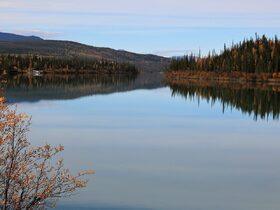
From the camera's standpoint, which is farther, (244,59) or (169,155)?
(244,59)

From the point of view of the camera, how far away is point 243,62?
4545 inches

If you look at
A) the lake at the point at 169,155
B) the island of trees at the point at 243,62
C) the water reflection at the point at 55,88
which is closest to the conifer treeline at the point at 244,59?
the island of trees at the point at 243,62

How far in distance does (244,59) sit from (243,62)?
0.86 metres

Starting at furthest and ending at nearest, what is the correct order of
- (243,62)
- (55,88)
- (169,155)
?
(243,62) < (55,88) < (169,155)

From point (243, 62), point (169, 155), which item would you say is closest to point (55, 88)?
point (243, 62)

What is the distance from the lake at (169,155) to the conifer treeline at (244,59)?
6496cm

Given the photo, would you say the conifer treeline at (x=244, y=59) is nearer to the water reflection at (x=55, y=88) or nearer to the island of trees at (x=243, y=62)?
the island of trees at (x=243, y=62)

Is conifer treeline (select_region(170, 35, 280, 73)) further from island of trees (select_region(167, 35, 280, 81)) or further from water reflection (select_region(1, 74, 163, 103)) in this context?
water reflection (select_region(1, 74, 163, 103))

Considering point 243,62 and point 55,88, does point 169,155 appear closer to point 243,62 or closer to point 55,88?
point 55,88

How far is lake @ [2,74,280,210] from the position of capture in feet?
50.7

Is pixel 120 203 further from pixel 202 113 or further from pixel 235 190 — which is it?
pixel 202 113

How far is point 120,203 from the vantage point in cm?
1489

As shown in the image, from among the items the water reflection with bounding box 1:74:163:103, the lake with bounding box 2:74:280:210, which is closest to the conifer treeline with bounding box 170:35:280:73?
the water reflection with bounding box 1:74:163:103

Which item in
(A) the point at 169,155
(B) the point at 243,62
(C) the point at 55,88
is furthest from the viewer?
(B) the point at 243,62
